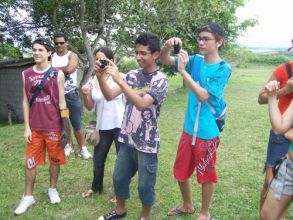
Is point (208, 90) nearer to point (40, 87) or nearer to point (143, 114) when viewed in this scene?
A: point (143, 114)

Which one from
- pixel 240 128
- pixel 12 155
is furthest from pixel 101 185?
pixel 240 128

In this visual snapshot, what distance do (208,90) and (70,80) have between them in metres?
3.08

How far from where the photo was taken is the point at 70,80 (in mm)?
5762

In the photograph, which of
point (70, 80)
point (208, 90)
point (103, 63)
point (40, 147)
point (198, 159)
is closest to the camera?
point (103, 63)

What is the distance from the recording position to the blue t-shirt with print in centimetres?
330

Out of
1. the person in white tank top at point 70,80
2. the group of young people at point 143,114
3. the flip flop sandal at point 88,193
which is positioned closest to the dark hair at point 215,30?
the group of young people at point 143,114

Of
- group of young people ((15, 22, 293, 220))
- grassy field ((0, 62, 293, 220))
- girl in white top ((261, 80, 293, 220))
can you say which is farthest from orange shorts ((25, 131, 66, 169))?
girl in white top ((261, 80, 293, 220))

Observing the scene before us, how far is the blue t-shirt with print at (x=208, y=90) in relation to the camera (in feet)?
10.8

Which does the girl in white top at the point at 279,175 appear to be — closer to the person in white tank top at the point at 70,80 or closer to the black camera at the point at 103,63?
the black camera at the point at 103,63

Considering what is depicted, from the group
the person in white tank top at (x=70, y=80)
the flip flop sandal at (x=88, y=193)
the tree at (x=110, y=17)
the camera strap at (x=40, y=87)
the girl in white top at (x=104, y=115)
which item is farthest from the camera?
the tree at (x=110, y=17)

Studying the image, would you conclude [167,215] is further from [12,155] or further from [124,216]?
[12,155]

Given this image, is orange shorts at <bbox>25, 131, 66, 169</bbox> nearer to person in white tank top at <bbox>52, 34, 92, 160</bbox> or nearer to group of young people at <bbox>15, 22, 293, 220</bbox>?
group of young people at <bbox>15, 22, 293, 220</bbox>

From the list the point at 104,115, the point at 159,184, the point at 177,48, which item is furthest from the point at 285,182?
the point at 159,184

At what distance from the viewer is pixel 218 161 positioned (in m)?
5.93
